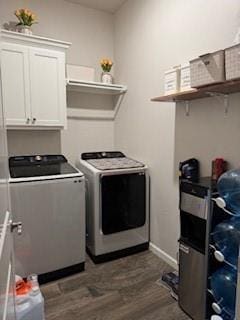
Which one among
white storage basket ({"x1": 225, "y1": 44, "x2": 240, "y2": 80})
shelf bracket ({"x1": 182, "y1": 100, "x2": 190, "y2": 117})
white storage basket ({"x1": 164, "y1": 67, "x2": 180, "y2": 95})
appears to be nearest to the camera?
white storage basket ({"x1": 225, "y1": 44, "x2": 240, "y2": 80})

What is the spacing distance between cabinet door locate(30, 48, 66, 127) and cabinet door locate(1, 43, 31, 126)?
0.07 m

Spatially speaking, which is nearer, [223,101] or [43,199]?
[223,101]

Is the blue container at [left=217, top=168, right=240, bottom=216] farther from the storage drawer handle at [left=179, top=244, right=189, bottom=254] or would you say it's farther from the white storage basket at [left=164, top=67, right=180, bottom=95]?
the white storage basket at [left=164, top=67, right=180, bottom=95]

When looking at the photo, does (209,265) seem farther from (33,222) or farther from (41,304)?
(33,222)

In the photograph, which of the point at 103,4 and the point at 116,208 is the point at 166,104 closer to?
the point at 116,208

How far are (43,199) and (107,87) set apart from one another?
1.60 metres

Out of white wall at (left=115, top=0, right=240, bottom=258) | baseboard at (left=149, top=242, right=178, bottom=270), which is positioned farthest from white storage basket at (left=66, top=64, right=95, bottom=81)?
baseboard at (left=149, top=242, right=178, bottom=270)

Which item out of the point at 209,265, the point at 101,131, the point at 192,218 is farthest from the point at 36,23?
the point at 209,265

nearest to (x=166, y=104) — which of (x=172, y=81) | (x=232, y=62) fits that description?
(x=172, y=81)

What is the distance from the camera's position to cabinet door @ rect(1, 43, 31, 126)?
2.28 m

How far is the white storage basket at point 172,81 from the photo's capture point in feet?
6.50

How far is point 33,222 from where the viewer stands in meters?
2.08

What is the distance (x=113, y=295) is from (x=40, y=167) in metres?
1.40

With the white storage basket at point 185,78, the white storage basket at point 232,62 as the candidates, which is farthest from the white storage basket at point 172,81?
the white storage basket at point 232,62
